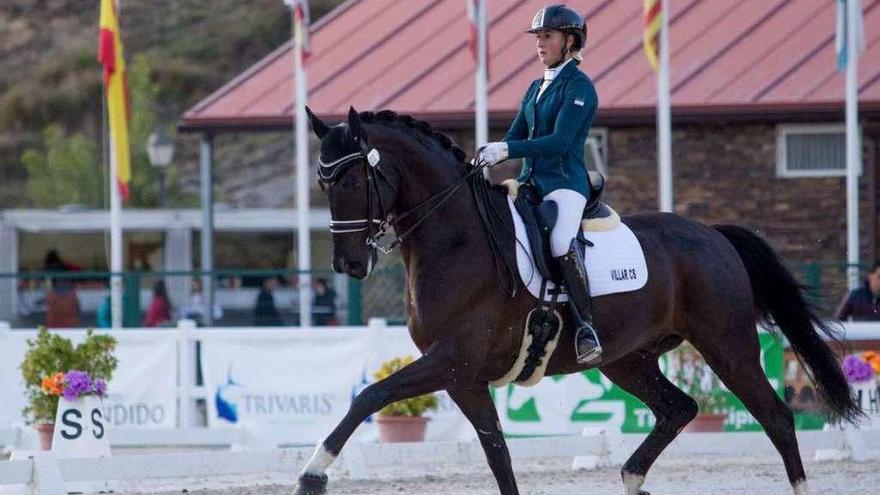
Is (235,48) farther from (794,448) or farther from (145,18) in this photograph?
(794,448)

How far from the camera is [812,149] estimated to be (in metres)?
20.8

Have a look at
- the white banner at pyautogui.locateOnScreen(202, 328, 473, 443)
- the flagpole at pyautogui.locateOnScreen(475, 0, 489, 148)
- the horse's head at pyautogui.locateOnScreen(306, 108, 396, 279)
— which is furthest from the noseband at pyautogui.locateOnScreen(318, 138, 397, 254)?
the flagpole at pyautogui.locateOnScreen(475, 0, 489, 148)

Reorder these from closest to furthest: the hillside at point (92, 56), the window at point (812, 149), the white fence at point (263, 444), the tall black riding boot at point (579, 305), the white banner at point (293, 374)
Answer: the tall black riding boot at point (579, 305) < the white fence at point (263, 444) < the white banner at point (293, 374) < the window at point (812, 149) < the hillside at point (92, 56)

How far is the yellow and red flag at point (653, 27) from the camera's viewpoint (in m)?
17.8

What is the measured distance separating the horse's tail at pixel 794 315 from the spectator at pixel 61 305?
9846mm

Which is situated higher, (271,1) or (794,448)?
(271,1)

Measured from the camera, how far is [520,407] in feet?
45.8

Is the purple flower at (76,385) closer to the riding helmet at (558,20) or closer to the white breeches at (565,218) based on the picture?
the white breeches at (565,218)

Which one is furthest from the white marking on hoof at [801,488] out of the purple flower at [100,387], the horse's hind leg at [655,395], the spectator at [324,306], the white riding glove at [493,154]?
the spectator at [324,306]

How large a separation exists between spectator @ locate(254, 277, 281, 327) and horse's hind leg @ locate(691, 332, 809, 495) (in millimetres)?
8459

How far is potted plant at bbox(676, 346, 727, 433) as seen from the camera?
13.1 metres

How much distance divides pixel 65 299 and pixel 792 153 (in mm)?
9345

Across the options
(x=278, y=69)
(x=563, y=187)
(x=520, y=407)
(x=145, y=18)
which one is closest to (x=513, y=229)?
(x=563, y=187)

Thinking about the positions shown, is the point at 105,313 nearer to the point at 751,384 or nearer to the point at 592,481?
the point at 592,481
